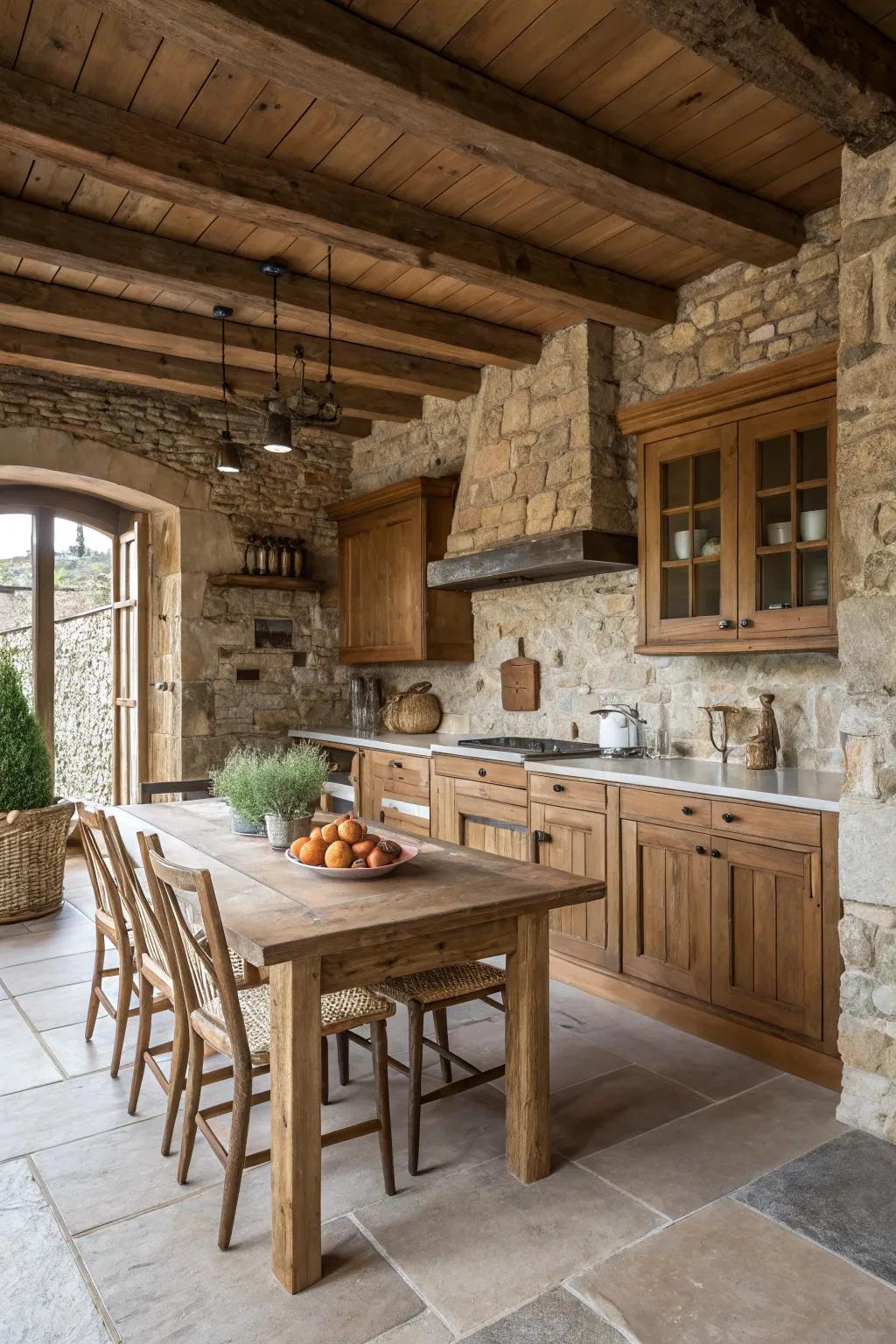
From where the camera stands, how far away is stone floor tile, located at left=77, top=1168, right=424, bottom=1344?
1886 millimetres

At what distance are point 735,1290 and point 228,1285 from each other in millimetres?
1146

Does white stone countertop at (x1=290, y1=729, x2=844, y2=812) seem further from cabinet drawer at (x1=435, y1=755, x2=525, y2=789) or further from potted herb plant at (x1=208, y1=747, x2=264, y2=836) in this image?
potted herb plant at (x1=208, y1=747, x2=264, y2=836)

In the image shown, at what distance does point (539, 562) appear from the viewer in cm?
439

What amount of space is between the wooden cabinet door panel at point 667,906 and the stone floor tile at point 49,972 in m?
2.25

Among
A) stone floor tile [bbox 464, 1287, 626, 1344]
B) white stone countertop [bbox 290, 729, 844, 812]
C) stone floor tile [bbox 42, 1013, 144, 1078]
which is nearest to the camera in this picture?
stone floor tile [bbox 464, 1287, 626, 1344]

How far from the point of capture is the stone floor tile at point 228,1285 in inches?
74.2

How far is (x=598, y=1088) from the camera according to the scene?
2.98 meters

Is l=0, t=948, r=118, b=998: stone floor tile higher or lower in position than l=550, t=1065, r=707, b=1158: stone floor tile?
higher

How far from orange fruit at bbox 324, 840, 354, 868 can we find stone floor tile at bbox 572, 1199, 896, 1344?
112cm

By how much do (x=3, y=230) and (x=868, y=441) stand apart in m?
3.19

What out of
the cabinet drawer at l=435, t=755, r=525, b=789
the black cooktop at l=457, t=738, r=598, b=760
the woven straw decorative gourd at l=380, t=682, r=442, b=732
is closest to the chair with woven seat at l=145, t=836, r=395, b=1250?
the cabinet drawer at l=435, t=755, r=525, b=789

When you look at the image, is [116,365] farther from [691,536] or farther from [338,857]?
[338,857]

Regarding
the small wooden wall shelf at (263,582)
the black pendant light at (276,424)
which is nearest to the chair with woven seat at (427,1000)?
the black pendant light at (276,424)

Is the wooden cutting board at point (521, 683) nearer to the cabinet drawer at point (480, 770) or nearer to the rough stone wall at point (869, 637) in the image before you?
the cabinet drawer at point (480, 770)
